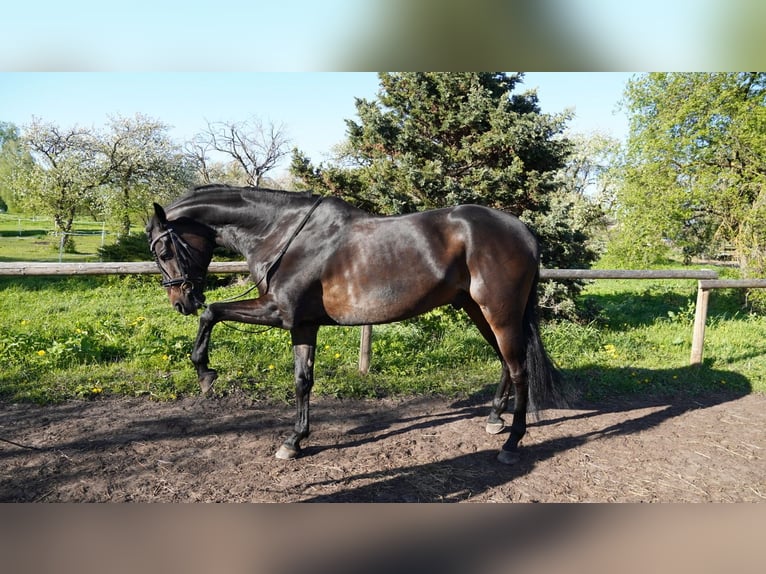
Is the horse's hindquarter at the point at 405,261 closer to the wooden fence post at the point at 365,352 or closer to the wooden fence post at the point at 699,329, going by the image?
the wooden fence post at the point at 365,352

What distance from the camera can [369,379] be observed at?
5348mm

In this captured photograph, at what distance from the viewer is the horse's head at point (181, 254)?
3432 mm

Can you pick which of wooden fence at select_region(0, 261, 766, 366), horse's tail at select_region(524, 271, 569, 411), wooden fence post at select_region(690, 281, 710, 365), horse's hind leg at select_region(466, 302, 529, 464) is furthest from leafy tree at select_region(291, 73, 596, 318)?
horse's hind leg at select_region(466, 302, 529, 464)

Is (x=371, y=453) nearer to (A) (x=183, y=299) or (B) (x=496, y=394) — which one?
(B) (x=496, y=394)

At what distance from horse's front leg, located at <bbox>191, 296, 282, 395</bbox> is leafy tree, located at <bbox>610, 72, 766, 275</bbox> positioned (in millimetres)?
8766

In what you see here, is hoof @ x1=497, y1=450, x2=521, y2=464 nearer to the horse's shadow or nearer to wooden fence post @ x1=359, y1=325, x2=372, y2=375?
the horse's shadow

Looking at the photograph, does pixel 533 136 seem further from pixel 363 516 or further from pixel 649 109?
pixel 363 516

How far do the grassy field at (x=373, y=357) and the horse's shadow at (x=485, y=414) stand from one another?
0.16ft

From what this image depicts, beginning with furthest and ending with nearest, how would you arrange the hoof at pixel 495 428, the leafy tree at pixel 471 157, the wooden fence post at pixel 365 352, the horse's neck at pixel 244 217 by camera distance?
the leafy tree at pixel 471 157 < the wooden fence post at pixel 365 352 < the hoof at pixel 495 428 < the horse's neck at pixel 244 217

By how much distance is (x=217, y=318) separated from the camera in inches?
136

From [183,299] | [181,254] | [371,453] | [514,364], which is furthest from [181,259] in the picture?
[514,364]

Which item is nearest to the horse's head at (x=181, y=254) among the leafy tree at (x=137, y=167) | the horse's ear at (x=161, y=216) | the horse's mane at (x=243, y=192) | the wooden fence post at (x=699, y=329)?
the horse's ear at (x=161, y=216)

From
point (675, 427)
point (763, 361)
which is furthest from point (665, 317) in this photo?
point (675, 427)

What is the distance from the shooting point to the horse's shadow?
3158 mm
